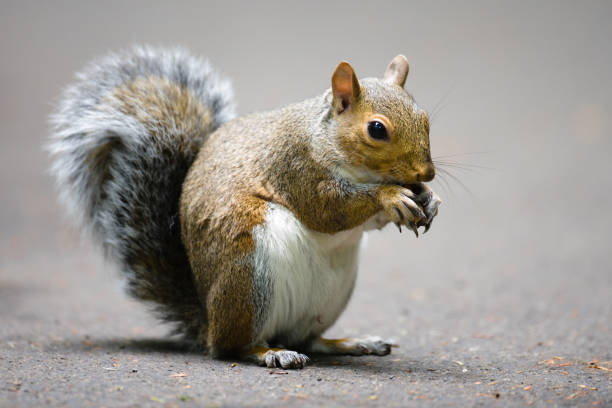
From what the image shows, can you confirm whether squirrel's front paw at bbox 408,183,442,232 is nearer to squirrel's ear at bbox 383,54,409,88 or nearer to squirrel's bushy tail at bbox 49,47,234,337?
squirrel's ear at bbox 383,54,409,88

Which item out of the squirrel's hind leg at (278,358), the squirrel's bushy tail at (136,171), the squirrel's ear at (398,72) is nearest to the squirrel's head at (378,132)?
the squirrel's ear at (398,72)

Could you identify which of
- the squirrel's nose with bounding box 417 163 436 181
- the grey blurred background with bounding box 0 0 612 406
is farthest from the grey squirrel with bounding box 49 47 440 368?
the grey blurred background with bounding box 0 0 612 406

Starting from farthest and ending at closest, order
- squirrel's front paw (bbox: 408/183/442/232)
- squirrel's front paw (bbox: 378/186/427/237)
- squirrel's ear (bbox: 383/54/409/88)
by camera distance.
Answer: squirrel's ear (bbox: 383/54/409/88) < squirrel's front paw (bbox: 408/183/442/232) < squirrel's front paw (bbox: 378/186/427/237)

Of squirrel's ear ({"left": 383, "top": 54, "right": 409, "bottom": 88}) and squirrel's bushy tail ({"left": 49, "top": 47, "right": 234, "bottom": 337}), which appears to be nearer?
squirrel's ear ({"left": 383, "top": 54, "right": 409, "bottom": 88})

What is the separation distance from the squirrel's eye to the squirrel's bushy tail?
909mm

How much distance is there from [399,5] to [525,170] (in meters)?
2.61

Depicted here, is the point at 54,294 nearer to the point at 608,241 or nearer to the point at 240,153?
the point at 240,153

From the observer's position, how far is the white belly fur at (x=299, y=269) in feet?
7.30

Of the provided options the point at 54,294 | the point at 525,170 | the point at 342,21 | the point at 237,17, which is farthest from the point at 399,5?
the point at 54,294

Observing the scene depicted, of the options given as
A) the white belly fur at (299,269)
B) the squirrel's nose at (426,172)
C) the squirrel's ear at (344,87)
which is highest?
the squirrel's ear at (344,87)

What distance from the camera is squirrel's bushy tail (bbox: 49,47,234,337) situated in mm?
2615

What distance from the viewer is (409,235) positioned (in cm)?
641

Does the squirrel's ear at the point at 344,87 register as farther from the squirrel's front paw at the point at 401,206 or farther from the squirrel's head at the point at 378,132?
the squirrel's front paw at the point at 401,206

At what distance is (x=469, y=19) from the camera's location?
8.04 meters
